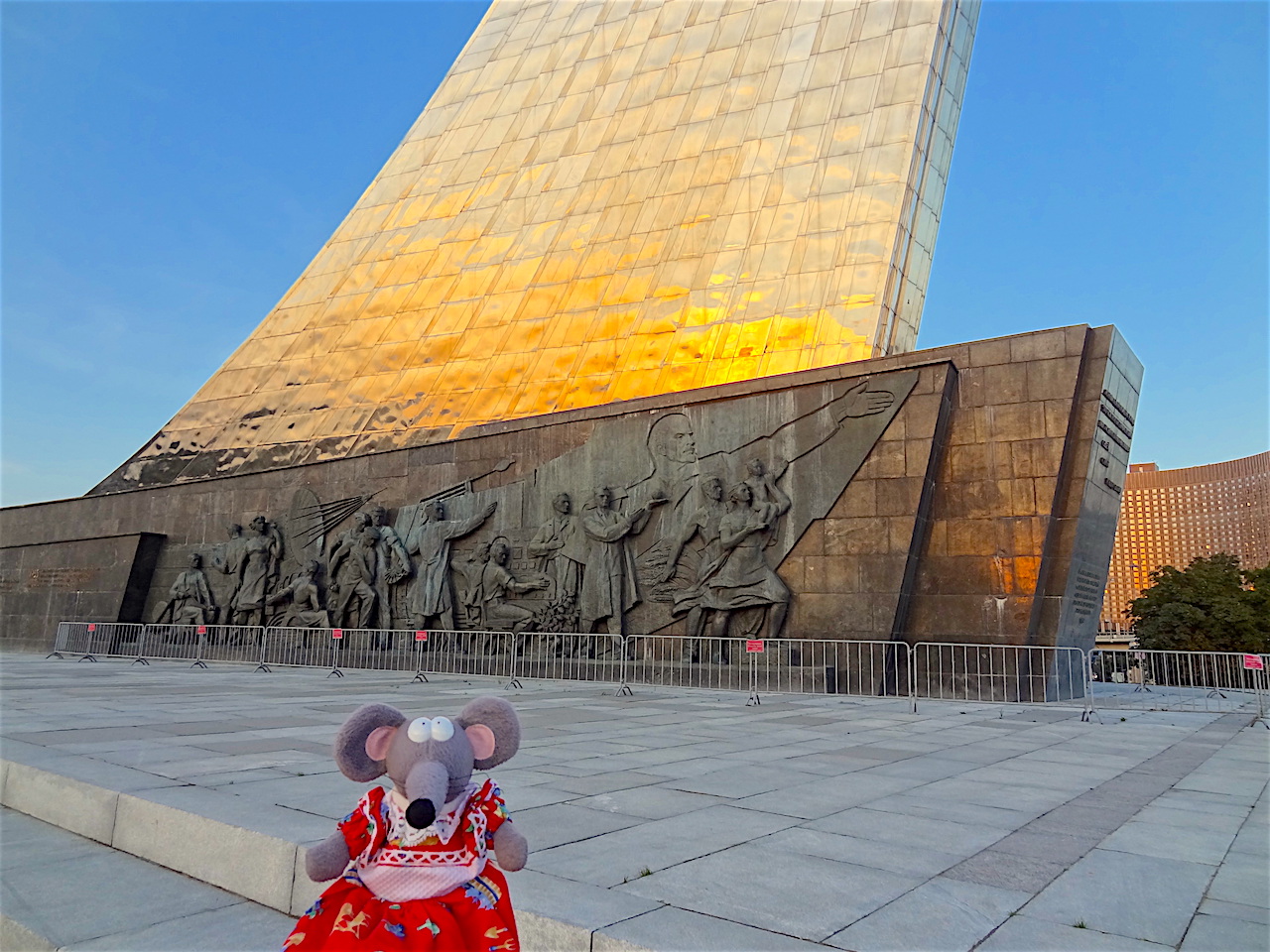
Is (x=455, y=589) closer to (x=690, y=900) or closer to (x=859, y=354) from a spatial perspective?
(x=859, y=354)

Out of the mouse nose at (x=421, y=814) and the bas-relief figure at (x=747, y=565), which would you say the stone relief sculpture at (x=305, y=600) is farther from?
the mouse nose at (x=421, y=814)

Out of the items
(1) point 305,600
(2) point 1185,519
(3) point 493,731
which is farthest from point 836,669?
(2) point 1185,519

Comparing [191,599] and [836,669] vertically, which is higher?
[191,599]

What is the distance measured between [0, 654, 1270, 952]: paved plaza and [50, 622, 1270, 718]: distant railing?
3436mm

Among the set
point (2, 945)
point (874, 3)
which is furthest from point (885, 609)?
point (874, 3)

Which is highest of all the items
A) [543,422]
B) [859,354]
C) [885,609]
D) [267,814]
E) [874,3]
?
[874,3]

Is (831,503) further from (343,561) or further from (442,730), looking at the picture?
(442,730)

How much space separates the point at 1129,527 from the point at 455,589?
7751 cm

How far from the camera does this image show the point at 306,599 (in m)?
15.6

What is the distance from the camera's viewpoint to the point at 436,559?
14289 mm

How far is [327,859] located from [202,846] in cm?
174

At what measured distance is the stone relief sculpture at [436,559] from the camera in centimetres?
1402

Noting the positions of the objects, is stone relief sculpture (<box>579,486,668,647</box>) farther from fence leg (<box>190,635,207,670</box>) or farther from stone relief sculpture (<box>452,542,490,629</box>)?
fence leg (<box>190,635,207,670</box>)

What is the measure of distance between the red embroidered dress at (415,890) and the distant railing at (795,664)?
7507 millimetres
